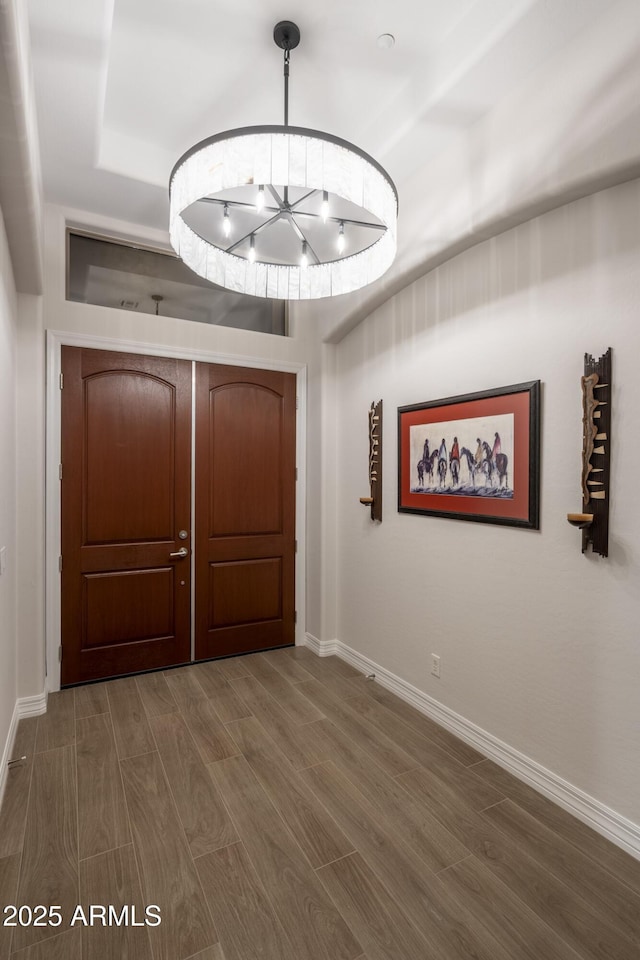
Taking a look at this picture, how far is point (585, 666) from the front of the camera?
6.42 ft

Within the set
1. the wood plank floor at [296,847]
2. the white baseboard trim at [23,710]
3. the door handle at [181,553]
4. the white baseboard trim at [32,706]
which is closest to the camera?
the wood plank floor at [296,847]

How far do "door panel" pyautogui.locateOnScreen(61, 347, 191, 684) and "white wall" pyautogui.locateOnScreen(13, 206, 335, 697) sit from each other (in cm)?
18

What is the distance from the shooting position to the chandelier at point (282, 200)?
5.08 ft

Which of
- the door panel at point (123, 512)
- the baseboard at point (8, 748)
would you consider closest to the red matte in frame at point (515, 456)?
the door panel at point (123, 512)

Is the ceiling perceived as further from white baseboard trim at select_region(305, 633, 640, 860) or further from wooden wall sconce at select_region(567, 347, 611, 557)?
white baseboard trim at select_region(305, 633, 640, 860)

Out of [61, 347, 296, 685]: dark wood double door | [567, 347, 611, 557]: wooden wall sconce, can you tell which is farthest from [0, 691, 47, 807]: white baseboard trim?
[567, 347, 611, 557]: wooden wall sconce

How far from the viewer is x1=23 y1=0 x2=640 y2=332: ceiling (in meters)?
1.84

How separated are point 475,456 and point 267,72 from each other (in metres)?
2.10

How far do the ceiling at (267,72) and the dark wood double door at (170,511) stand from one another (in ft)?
4.25

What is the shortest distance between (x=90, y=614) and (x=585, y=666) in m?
2.96

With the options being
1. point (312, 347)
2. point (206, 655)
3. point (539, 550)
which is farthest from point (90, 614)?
point (539, 550)

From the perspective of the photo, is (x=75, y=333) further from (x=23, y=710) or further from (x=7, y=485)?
(x=23, y=710)

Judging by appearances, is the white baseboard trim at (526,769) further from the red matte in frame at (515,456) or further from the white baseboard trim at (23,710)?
the white baseboard trim at (23,710)

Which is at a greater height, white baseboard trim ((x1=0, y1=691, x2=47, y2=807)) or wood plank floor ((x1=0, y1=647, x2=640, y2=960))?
white baseboard trim ((x1=0, y1=691, x2=47, y2=807))
